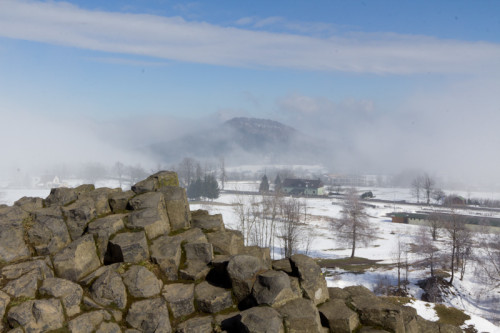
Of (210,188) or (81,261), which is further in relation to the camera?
(210,188)

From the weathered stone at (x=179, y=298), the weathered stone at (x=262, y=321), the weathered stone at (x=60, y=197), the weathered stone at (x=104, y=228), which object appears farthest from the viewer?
the weathered stone at (x=60, y=197)

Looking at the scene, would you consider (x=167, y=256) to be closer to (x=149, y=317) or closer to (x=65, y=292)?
(x=149, y=317)

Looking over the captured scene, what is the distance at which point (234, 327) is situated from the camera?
8.92 meters

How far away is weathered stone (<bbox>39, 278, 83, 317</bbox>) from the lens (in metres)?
8.60

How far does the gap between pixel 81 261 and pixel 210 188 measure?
3977 inches

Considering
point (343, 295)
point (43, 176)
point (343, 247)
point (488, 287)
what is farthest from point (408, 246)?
point (43, 176)

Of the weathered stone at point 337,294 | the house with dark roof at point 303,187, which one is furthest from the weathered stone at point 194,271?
the house with dark roof at point 303,187

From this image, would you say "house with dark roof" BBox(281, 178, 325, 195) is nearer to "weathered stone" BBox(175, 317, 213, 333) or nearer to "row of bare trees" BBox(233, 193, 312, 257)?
"row of bare trees" BBox(233, 193, 312, 257)

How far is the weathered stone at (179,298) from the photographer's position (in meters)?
9.45

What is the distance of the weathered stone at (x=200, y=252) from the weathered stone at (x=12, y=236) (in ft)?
14.0

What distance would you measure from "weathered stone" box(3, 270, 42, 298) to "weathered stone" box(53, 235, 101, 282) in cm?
74

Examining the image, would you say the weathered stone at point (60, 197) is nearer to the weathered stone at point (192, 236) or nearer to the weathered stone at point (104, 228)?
the weathered stone at point (104, 228)

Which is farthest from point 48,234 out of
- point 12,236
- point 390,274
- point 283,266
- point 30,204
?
point 390,274

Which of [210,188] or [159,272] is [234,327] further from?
[210,188]
